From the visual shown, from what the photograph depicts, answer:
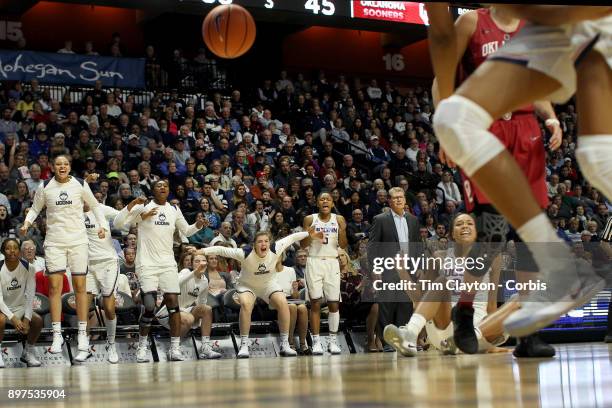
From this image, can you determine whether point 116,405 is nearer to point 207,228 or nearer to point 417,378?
point 417,378

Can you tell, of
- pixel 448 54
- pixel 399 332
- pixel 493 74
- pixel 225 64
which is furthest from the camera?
pixel 225 64

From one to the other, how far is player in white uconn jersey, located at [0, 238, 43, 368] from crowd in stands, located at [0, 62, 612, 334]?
1.57 metres

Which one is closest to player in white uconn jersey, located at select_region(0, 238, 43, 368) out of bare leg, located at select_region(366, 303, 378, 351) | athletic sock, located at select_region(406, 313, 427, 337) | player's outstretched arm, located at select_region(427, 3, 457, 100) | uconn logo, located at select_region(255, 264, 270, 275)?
uconn logo, located at select_region(255, 264, 270, 275)

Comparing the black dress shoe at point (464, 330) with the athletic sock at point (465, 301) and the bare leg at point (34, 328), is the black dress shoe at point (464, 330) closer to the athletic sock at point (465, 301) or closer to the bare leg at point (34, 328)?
the athletic sock at point (465, 301)

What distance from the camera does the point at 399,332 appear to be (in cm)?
509

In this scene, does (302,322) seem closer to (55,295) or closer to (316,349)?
(316,349)

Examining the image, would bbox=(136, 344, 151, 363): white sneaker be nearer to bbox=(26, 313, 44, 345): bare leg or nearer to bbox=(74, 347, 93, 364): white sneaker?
bbox=(74, 347, 93, 364): white sneaker

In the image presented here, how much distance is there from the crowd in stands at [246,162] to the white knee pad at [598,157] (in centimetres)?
734

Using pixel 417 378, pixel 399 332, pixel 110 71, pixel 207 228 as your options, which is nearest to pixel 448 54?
pixel 417 378

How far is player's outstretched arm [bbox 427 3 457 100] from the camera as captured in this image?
3107mm

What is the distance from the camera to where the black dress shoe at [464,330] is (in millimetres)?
4441

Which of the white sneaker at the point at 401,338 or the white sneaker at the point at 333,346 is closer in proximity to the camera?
the white sneaker at the point at 401,338

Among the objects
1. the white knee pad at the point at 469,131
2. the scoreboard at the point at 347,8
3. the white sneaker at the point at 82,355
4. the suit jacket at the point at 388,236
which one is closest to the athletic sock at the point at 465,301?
the white knee pad at the point at 469,131

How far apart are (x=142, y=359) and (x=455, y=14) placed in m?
→ 8.54
